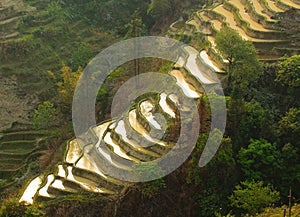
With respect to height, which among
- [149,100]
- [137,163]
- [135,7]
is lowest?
[137,163]

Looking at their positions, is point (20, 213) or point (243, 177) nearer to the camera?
point (20, 213)

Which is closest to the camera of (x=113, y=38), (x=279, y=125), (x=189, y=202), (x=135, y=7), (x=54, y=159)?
(x=189, y=202)

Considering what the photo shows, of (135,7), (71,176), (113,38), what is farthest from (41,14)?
(71,176)

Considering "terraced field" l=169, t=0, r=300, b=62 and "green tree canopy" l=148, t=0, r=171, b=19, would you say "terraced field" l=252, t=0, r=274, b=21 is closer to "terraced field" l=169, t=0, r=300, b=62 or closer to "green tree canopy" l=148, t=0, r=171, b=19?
"terraced field" l=169, t=0, r=300, b=62

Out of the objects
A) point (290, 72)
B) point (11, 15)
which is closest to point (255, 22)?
point (290, 72)

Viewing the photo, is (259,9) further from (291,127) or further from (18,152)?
(18,152)

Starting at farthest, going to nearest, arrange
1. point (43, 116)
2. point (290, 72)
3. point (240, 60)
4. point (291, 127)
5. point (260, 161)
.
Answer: point (43, 116), point (240, 60), point (290, 72), point (291, 127), point (260, 161)

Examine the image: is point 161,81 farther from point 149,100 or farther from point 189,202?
point 189,202
